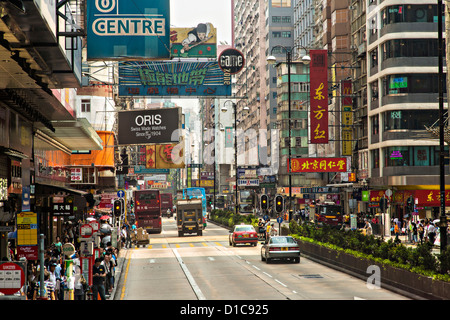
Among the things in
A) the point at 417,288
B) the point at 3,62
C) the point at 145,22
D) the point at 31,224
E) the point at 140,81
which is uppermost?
the point at 140,81

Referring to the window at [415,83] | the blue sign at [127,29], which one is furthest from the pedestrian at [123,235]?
the blue sign at [127,29]

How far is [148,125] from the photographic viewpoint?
45.0 m

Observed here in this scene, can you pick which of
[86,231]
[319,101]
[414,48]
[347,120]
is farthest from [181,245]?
[347,120]

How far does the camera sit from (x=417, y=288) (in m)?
21.8

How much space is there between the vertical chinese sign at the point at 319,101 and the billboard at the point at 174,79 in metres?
23.1

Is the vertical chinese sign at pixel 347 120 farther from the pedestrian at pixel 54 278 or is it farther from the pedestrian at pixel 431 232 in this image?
the pedestrian at pixel 54 278

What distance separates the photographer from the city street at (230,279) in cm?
2334

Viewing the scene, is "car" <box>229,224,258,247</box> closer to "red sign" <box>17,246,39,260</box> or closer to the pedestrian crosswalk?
the pedestrian crosswalk

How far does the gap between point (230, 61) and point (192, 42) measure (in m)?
3.37

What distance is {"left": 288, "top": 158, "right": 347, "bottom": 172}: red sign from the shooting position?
64438 mm

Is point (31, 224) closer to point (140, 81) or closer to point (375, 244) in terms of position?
point (375, 244)

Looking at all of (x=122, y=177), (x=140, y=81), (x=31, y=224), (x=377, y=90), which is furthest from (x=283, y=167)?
(x=31, y=224)

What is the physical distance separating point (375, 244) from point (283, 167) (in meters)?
82.6

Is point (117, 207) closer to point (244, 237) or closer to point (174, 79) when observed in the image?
point (174, 79)
